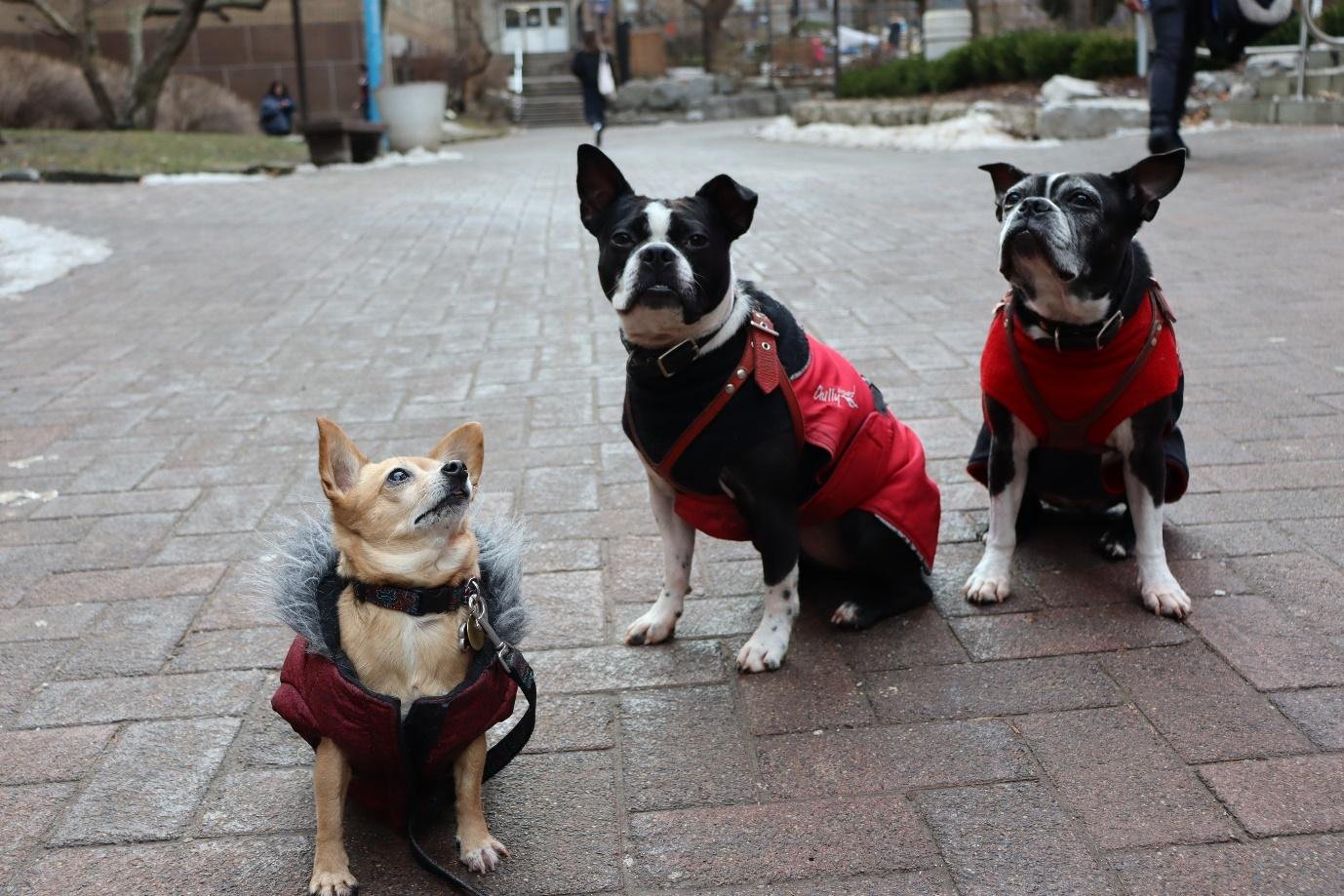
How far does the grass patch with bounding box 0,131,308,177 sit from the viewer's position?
15.7m

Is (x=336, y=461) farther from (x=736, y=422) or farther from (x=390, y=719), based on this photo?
(x=736, y=422)

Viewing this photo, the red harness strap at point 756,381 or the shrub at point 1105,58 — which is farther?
the shrub at point 1105,58

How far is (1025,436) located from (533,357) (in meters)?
3.56

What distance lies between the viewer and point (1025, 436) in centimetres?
350

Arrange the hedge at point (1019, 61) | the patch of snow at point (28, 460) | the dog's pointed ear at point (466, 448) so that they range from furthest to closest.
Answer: the hedge at point (1019, 61) → the patch of snow at point (28, 460) → the dog's pointed ear at point (466, 448)

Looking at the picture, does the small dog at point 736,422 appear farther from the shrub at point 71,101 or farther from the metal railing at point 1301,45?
the shrub at point 71,101

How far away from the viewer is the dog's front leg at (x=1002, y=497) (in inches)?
137

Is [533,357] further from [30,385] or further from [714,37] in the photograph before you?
[714,37]

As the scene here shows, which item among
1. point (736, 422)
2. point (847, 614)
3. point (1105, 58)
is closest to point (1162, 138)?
point (1105, 58)

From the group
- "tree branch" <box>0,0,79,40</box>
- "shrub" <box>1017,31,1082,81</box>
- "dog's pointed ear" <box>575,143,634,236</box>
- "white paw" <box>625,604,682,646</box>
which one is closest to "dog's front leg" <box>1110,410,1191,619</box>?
"white paw" <box>625,604,682,646</box>

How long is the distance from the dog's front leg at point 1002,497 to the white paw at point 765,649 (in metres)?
0.65

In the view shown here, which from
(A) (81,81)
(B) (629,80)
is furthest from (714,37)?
(A) (81,81)

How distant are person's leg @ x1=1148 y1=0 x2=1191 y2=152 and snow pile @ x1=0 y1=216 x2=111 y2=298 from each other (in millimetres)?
9090

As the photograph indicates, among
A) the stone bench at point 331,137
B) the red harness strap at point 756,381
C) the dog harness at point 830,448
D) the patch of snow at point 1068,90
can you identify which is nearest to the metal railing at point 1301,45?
the patch of snow at point 1068,90
